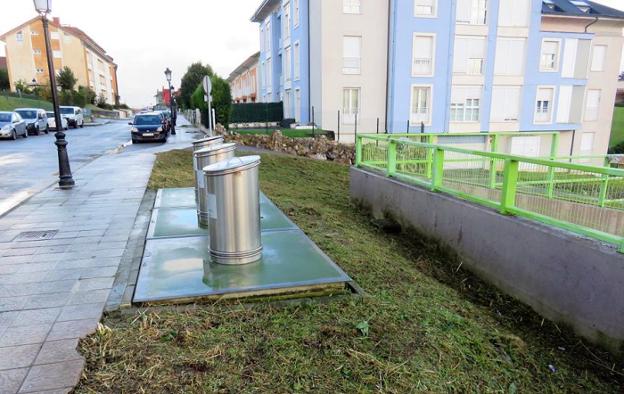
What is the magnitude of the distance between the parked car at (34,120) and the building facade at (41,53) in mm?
40832

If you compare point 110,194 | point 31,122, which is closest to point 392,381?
point 110,194

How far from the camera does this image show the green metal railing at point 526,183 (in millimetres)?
4523

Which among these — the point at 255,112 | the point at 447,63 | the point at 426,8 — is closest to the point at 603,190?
the point at 447,63

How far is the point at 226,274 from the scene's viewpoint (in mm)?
4426

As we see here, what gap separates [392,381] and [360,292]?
4.13 feet

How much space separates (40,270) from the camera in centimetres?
486

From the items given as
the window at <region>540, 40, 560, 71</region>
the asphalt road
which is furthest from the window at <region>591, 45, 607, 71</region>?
the asphalt road

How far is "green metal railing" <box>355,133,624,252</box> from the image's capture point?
14.8ft

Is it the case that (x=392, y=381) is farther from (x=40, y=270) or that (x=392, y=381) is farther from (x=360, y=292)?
(x=40, y=270)

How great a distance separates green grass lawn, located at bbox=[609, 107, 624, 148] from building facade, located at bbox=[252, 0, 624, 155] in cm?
1705

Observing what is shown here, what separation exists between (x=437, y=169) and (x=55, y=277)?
5.41 metres

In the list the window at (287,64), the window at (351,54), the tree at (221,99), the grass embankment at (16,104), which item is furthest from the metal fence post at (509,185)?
the grass embankment at (16,104)

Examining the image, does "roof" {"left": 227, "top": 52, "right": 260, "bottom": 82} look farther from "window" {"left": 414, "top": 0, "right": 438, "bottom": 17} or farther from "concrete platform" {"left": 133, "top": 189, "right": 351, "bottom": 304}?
"concrete platform" {"left": 133, "top": 189, "right": 351, "bottom": 304}

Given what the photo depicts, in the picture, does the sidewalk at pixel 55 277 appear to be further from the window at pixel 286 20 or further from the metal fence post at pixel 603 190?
the window at pixel 286 20
